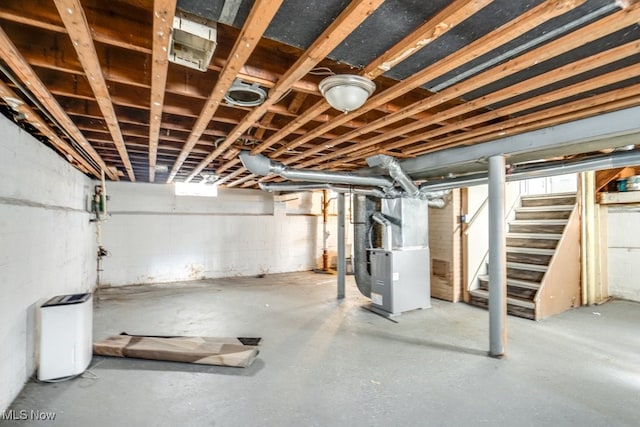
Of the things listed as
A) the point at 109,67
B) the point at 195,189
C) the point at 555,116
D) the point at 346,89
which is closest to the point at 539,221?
the point at 555,116

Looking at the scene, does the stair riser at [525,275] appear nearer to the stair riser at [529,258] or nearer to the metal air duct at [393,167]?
the stair riser at [529,258]

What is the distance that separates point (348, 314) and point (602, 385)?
2587mm

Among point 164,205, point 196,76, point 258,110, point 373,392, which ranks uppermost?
point 196,76

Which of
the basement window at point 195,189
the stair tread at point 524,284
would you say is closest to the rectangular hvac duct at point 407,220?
the stair tread at point 524,284

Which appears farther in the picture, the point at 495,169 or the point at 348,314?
the point at 348,314

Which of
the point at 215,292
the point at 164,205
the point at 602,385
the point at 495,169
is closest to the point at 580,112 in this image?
the point at 495,169

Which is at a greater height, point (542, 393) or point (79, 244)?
point (79, 244)

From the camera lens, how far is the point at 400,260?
4324mm

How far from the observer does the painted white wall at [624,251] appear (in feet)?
16.3

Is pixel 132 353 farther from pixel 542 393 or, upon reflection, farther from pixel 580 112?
pixel 580 112

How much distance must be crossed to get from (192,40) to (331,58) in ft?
2.20

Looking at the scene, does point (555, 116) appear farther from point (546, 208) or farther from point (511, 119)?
point (546, 208)

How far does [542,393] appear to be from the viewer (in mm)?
2326

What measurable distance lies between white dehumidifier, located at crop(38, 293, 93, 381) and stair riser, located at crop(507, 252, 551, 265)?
5359mm
